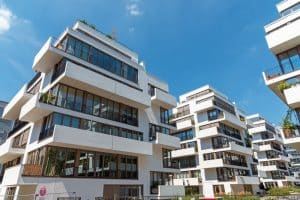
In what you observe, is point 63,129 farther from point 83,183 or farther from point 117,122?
point 117,122

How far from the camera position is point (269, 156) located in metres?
59.6

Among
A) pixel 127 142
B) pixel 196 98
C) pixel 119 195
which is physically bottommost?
pixel 119 195

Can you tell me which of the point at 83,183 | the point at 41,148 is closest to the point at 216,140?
the point at 83,183

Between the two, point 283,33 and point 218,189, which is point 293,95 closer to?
point 283,33

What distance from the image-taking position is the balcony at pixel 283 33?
59.9 ft

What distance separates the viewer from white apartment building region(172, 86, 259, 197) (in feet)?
129

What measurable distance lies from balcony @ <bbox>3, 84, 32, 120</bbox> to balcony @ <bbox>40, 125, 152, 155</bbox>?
7616 millimetres

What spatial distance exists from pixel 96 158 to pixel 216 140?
28041 mm

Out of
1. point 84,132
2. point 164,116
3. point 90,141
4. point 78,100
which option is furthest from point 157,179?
point 78,100

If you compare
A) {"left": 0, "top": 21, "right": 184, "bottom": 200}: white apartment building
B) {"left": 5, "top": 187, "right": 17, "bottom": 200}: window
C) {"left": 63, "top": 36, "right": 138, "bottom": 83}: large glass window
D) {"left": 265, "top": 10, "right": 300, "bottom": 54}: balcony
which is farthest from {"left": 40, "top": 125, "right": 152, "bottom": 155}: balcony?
{"left": 265, "top": 10, "right": 300, "bottom": 54}: balcony

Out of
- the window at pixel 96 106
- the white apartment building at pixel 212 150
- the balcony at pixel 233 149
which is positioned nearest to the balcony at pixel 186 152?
the white apartment building at pixel 212 150

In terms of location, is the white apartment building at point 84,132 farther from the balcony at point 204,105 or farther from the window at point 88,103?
the balcony at point 204,105

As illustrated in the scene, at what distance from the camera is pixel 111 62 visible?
2597 centimetres

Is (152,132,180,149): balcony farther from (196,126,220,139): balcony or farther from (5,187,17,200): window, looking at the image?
(5,187,17,200): window
